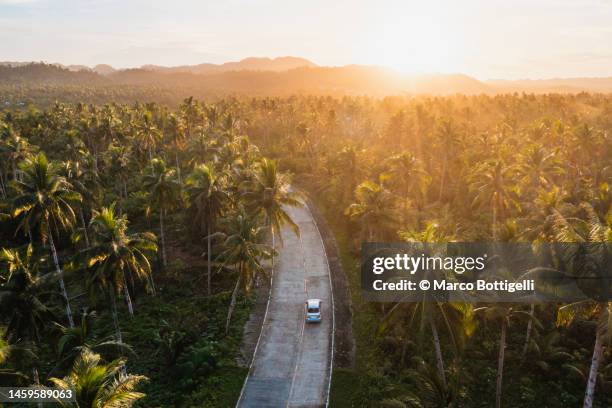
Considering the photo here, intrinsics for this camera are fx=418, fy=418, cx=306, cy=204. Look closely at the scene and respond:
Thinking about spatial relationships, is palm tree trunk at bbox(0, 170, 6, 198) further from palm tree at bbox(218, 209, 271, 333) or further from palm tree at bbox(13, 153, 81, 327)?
palm tree at bbox(218, 209, 271, 333)

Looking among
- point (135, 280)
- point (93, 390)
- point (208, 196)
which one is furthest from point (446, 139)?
point (93, 390)

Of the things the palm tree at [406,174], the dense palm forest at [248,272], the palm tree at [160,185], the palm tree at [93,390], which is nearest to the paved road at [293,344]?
the dense palm forest at [248,272]

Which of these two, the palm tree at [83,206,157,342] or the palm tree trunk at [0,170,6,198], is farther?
the palm tree trunk at [0,170,6,198]

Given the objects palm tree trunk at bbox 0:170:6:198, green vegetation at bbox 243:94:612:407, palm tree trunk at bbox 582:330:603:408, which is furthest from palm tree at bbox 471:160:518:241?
palm tree trunk at bbox 0:170:6:198

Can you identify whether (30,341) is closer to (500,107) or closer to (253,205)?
(253,205)

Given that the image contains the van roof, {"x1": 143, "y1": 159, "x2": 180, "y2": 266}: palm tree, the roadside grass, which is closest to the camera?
the roadside grass

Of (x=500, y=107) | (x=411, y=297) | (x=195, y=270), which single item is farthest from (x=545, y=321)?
(x=500, y=107)

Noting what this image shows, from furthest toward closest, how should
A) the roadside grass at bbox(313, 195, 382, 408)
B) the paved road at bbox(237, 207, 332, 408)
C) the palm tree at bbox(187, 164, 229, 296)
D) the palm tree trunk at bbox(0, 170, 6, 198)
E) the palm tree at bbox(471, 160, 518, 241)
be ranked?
the palm tree trunk at bbox(0, 170, 6, 198) → the palm tree at bbox(471, 160, 518, 241) → the palm tree at bbox(187, 164, 229, 296) → the paved road at bbox(237, 207, 332, 408) → the roadside grass at bbox(313, 195, 382, 408)

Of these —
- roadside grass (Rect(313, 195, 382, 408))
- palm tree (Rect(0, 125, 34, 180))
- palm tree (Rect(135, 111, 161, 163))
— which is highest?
palm tree (Rect(135, 111, 161, 163))
